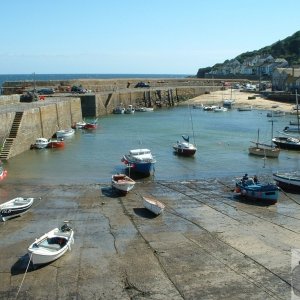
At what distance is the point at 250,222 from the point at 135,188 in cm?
844

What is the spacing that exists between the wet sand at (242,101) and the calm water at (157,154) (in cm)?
1327

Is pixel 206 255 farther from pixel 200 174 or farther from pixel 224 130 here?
pixel 224 130

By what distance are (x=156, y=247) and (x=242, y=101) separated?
7180 cm

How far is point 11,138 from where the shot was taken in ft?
125

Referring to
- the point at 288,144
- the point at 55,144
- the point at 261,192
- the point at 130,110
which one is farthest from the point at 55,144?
the point at 130,110

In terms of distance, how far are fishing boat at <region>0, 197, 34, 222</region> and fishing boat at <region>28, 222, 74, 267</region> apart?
414 centimetres

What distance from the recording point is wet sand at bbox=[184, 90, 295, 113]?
78.4 metres

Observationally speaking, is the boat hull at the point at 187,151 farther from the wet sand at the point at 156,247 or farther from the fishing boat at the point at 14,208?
the fishing boat at the point at 14,208

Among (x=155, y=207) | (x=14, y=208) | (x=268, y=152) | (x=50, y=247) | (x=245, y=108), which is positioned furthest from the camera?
(x=245, y=108)

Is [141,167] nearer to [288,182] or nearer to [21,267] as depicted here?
[288,182]

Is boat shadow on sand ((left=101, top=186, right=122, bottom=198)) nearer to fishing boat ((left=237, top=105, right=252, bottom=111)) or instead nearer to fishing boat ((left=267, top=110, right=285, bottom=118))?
fishing boat ((left=267, top=110, right=285, bottom=118))

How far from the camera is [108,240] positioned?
61.4 ft

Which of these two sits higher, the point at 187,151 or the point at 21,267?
the point at 21,267

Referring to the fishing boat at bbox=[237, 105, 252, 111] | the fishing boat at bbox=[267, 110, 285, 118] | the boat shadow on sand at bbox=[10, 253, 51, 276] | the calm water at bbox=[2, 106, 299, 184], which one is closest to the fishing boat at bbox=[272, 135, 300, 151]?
the calm water at bbox=[2, 106, 299, 184]
